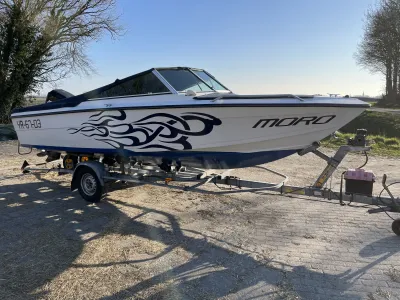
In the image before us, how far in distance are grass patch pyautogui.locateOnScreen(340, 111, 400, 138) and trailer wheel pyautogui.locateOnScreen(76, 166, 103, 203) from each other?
49.0ft

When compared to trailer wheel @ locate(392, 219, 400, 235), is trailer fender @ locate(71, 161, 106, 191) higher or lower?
higher

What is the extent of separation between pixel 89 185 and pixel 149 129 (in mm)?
1577

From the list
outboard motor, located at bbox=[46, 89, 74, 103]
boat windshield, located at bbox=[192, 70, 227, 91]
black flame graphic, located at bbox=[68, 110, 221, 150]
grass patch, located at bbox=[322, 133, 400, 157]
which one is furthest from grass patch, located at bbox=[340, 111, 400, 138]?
black flame graphic, located at bbox=[68, 110, 221, 150]

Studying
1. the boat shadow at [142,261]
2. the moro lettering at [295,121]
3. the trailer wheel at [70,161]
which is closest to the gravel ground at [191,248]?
the boat shadow at [142,261]

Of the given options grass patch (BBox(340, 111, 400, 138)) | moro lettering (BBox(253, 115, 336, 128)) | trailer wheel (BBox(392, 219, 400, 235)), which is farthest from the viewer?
grass patch (BBox(340, 111, 400, 138))

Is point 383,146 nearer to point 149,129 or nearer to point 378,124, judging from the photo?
point 378,124

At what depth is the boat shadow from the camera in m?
2.90

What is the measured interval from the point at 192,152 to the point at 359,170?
2.12 metres

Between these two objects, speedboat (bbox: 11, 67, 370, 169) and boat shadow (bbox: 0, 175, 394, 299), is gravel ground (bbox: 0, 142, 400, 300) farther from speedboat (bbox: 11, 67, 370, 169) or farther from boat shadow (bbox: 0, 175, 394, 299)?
speedboat (bbox: 11, 67, 370, 169)

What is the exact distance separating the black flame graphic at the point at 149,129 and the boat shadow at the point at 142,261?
1033 millimetres

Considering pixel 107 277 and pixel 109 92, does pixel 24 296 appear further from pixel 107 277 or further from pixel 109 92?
pixel 109 92

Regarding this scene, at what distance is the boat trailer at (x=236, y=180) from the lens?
398cm

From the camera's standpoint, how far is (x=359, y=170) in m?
4.00

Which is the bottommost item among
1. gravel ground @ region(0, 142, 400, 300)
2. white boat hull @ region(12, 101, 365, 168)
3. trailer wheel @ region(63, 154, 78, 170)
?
gravel ground @ region(0, 142, 400, 300)
